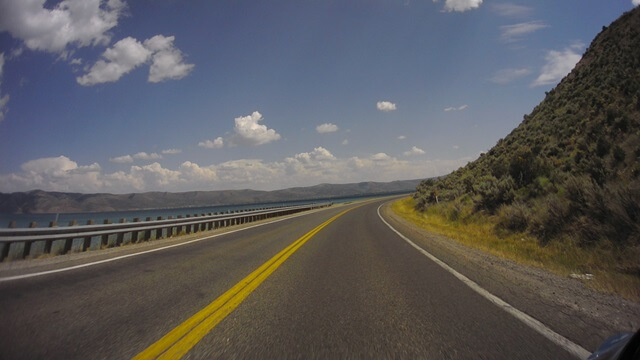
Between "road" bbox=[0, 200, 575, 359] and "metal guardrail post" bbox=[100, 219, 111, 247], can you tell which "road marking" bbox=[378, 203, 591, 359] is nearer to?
"road" bbox=[0, 200, 575, 359]

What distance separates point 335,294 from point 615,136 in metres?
17.7

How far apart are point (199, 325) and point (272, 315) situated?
0.90 m

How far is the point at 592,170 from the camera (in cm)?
1305

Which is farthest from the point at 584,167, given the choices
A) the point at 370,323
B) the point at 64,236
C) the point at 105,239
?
the point at 105,239

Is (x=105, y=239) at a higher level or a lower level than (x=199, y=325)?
lower

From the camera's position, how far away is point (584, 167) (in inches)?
580

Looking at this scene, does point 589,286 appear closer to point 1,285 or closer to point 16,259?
point 1,285

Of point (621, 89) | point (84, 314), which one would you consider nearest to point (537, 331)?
point (84, 314)

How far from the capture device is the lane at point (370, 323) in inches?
134

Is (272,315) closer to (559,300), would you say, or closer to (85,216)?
(559,300)

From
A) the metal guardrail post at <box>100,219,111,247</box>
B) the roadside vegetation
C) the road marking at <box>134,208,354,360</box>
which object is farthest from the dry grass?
the metal guardrail post at <box>100,219,111,247</box>

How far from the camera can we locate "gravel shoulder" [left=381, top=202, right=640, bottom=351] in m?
4.00

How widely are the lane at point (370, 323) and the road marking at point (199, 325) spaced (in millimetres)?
114

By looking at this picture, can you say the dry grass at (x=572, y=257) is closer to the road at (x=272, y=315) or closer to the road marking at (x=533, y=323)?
the road marking at (x=533, y=323)
